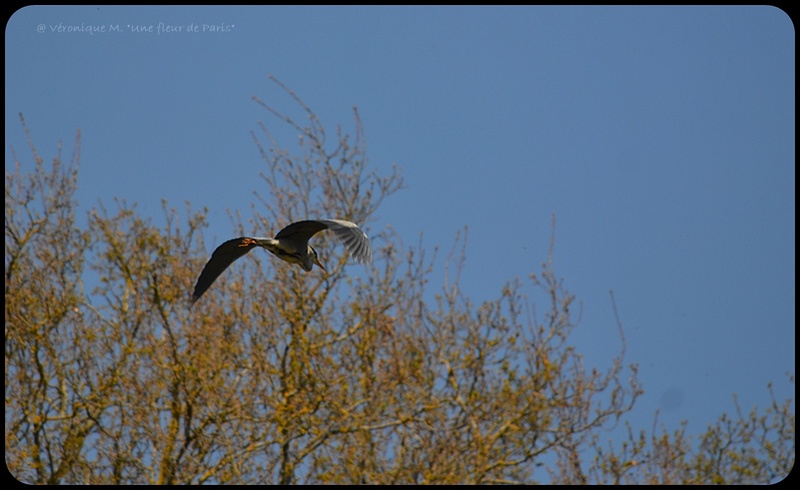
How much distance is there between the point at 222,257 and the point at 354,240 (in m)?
1.82

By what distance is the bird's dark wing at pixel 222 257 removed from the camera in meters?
8.99

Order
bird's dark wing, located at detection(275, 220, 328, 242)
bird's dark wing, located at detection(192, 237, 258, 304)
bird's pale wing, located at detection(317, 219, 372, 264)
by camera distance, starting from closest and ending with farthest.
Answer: bird's pale wing, located at detection(317, 219, 372, 264)
bird's dark wing, located at detection(275, 220, 328, 242)
bird's dark wing, located at detection(192, 237, 258, 304)

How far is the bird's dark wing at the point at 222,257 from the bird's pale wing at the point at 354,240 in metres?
1.15

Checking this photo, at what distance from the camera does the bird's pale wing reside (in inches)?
311

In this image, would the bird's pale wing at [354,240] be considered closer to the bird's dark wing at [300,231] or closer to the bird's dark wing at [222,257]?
the bird's dark wing at [300,231]

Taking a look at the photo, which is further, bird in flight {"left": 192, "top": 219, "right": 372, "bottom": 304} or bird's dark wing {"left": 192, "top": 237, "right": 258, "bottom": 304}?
bird's dark wing {"left": 192, "top": 237, "right": 258, "bottom": 304}

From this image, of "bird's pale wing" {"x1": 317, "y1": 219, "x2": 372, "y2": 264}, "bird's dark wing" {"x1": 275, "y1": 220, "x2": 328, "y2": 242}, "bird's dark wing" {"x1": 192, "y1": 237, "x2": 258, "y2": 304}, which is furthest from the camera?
"bird's dark wing" {"x1": 192, "y1": 237, "x2": 258, "y2": 304}

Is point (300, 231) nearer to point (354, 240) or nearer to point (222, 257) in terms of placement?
point (222, 257)

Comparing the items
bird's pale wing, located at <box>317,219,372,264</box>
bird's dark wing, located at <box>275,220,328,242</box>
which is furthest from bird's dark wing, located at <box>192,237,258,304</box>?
bird's pale wing, located at <box>317,219,372,264</box>

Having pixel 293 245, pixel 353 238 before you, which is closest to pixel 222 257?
pixel 293 245

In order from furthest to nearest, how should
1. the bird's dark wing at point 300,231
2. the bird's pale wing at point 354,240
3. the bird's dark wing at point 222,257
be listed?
the bird's dark wing at point 222,257, the bird's dark wing at point 300,231, the bird's pale wing at point 354,240

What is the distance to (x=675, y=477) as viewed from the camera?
11.4 metres

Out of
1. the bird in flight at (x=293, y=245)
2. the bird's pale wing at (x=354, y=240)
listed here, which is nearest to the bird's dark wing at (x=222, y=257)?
the bird in flight at (x=293, y=245)

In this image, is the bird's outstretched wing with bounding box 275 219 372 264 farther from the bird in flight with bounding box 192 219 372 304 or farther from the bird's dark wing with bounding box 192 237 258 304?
the bird's dark wing with bounding box 192 237 258 304
